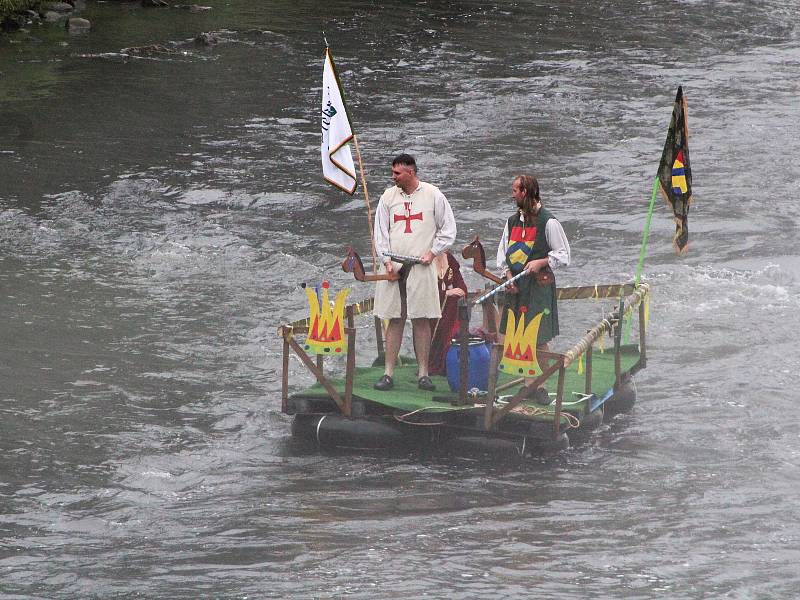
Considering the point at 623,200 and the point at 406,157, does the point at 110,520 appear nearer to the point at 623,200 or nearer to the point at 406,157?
the point at 406,157

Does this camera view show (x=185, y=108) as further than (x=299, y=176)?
Yes

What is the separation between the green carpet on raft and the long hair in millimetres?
1363

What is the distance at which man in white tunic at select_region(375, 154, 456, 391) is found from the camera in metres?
10.4

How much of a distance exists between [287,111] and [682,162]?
45.1 ft

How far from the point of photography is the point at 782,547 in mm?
8719

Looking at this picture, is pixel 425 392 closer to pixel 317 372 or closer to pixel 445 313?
pixel 445 313

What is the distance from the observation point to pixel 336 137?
37.4 ft

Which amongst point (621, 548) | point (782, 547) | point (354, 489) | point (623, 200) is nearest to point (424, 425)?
point (354, 489)

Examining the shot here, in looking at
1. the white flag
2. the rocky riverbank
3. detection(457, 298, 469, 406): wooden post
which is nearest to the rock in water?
the rocky riverbank

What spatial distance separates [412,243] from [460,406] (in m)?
1.37

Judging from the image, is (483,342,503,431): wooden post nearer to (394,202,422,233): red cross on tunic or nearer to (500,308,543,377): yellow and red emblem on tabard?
(500,308,543,377): yellow and red emblem on tabard

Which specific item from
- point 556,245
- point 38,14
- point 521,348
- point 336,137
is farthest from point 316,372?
point 38,14

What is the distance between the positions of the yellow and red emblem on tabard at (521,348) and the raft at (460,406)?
96 millimetres

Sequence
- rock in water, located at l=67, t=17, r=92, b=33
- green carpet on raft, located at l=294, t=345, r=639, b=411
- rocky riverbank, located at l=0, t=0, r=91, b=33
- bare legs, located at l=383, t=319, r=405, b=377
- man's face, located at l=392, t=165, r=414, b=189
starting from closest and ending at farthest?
green carpet on raft, located at l=294, t=345, r=639, b=411 < man's face, located at l=392, t=165, r=414, b=189 < bare legs, located at l=383, t=319, r=405, b=377 < rock in water, located at l=67, t=17, r=92, b=33 < rocky riverbank, located at l=0, t=0, r=91, b=33
